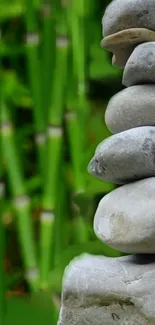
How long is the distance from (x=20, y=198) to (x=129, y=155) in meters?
0.78

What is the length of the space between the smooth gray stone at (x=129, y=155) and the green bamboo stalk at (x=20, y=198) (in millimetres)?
737

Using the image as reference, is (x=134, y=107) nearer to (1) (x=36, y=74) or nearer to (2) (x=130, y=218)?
(2) (x=130, y=218)

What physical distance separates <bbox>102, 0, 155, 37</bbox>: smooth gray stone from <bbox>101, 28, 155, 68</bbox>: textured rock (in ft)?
0.04

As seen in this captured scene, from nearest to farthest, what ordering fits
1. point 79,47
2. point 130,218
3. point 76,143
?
point 130,218, point 79,47, point 76,143

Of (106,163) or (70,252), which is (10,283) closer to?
(70,252)

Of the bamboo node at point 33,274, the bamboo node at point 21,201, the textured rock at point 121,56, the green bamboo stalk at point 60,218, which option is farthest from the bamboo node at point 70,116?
the textured rock at point 121,56

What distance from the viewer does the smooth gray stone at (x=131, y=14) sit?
0.63 m

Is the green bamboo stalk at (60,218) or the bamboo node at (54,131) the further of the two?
the green bamboo stalk at (60,218)

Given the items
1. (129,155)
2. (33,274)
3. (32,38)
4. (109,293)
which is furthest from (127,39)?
(33,274)

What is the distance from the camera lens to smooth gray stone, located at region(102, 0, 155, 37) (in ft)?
2.06

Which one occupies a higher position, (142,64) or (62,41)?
(142,64)

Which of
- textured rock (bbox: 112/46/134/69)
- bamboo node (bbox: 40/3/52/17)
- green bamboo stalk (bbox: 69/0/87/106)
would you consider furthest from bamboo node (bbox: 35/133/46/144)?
textured rock (bbox: 112/46/134/69)

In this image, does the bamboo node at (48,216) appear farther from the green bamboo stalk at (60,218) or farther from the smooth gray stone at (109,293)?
the smooth gray stone at (109,293)

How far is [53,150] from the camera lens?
1.30 meters
